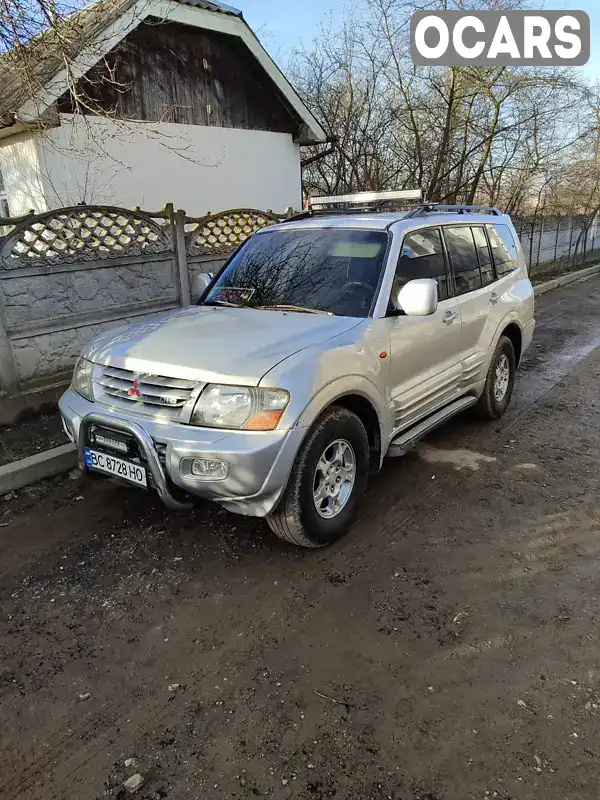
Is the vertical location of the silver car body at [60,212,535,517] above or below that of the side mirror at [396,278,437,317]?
below

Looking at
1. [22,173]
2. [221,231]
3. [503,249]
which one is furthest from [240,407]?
[22,173]

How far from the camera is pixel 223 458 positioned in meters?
2.82

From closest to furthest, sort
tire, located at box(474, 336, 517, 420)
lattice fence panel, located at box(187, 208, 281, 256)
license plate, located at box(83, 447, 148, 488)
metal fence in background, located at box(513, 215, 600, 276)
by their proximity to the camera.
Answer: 1. license plate, located at box(83, 447, 148, 488)
2. tire, located at box(474, 336, 517, 420)
3. lattice fence panel, located at box(187, 208, 281, 256)
4. metal fence in background, located at box(513, 215, 600, 276)

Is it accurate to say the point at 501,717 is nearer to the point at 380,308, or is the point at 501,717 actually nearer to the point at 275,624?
the point at 275,624

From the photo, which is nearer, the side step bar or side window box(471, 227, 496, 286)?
the side step bar

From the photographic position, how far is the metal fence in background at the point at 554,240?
15.8m

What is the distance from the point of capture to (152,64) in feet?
33.1

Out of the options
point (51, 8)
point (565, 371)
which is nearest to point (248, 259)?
point (51, 8)

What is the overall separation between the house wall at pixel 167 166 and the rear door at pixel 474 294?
498 cm

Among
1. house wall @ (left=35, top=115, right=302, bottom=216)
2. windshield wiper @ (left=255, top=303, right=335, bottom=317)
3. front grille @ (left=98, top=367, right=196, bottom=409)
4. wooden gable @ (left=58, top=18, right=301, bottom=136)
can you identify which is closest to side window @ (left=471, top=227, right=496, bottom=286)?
windshield wiper @ (left=255, top=303, right=335, bottom=317)

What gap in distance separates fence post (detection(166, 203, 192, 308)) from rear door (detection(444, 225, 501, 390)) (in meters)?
3.54

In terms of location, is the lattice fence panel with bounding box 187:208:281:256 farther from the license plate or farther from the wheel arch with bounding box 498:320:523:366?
the license plate

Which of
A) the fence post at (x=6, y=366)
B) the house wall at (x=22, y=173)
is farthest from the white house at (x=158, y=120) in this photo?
the fence post at (x=6, y=366)

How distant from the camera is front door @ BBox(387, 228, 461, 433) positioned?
378 centimetres
